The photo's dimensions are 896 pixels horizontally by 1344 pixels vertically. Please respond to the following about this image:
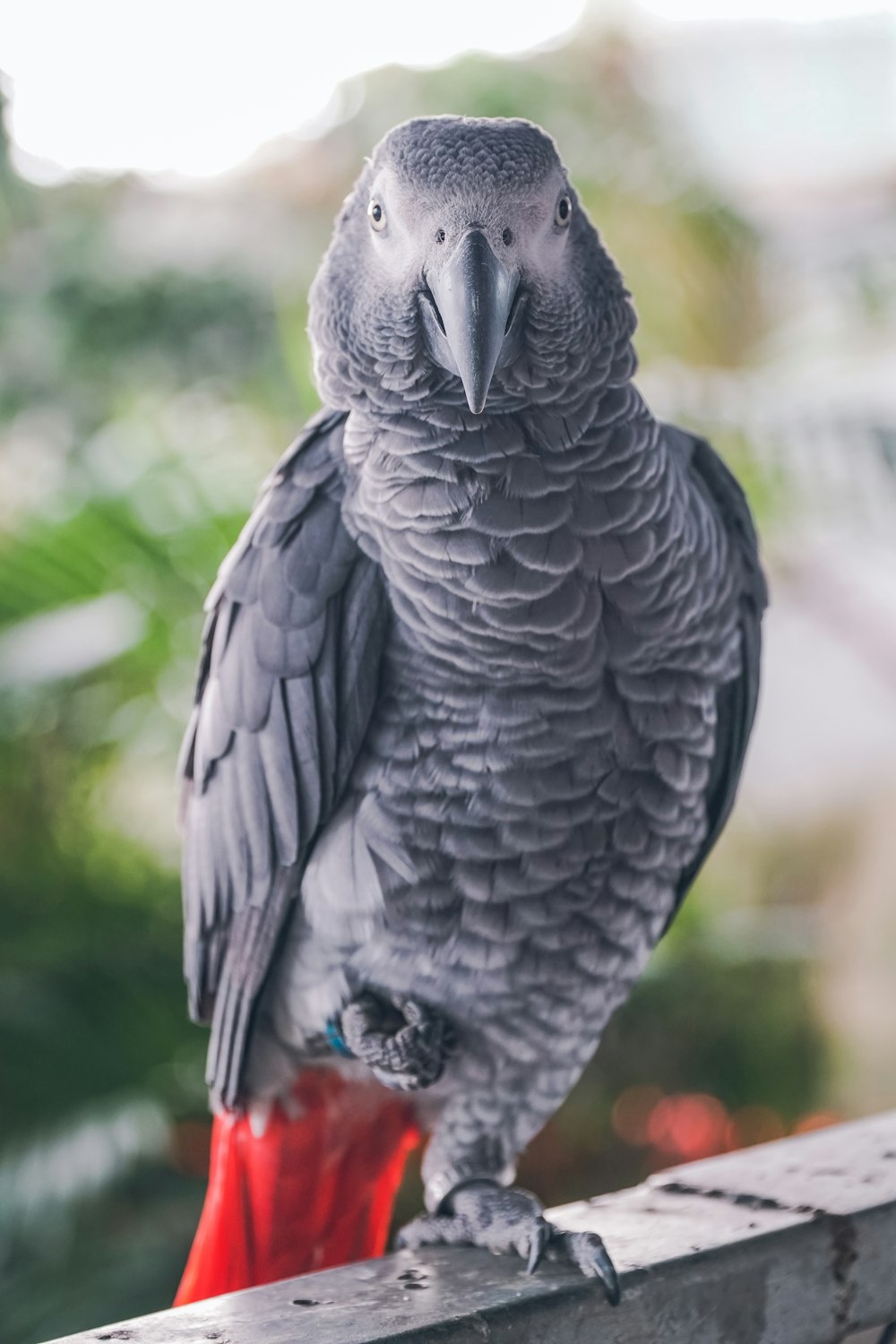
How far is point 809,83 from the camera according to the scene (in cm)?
283

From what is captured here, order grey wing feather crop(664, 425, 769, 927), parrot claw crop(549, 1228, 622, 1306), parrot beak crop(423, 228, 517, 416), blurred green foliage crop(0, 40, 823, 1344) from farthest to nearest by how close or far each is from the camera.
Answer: blurred green foliage crop(0, 40, 823, 1344), grey wing feather crop(664, 425, 769, 927), parrot claw crop(549, 1228, 622, 1306), parrot beak crop(423, 228, 517, 416)

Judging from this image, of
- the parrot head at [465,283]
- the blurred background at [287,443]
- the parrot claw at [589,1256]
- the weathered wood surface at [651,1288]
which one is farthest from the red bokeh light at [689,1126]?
the parrot head at [465,283]

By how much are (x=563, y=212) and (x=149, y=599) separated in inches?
33.2

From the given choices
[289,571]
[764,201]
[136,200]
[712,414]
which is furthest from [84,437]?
[764,201]

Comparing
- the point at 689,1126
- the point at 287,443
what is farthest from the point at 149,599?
the point at 689,1126

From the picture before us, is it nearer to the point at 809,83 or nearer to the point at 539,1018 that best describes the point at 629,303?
the point at 539,1018

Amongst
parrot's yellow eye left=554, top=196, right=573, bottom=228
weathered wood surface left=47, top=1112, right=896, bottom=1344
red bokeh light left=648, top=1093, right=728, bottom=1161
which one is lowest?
red bokeh light left=648, top=1093, right=728, bottom=1161

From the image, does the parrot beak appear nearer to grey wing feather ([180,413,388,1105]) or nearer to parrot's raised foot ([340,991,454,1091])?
grey wing feather ([180,413,388,1105])

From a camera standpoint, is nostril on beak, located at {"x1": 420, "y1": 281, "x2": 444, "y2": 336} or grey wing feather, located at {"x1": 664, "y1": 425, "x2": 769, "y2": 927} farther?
grey wing feather, located at {"x1": 664, "y1": 425, "x2": 769, "y2": 927}

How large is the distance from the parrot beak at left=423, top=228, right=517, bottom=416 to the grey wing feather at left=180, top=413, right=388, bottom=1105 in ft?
0.60

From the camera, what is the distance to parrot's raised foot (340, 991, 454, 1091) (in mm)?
773

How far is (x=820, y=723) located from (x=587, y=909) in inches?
83.0

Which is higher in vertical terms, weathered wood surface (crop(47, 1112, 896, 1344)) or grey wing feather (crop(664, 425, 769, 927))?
grey wing feather (crop(664, 425, 769, 927))

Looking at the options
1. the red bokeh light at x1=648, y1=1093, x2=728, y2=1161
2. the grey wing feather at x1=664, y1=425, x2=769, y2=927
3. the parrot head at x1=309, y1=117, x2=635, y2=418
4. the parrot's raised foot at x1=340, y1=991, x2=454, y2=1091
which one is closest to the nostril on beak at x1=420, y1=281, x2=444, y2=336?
the parrot head at x1=309, y1=117, x2=635, y2=418
